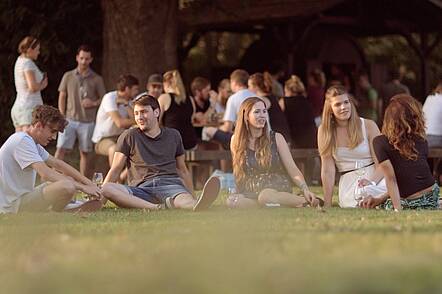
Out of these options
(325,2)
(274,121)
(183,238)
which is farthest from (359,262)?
(325,2)

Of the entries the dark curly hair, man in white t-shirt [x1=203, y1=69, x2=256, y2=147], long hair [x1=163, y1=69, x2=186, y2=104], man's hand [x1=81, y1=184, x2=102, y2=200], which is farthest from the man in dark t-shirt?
man in white t-shirt [x1=203, y1=69, x2=256, y2=147]

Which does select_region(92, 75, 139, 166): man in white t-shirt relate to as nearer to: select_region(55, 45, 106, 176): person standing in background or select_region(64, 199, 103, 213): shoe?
select_region(55, 45, 106, 176): person standing in background

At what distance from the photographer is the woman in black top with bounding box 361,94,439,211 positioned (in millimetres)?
12477

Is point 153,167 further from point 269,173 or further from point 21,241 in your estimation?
point 21,241

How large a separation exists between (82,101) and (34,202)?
611 centimetres

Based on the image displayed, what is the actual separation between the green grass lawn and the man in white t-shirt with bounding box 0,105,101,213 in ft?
7.02

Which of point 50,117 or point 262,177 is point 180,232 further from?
point 262,177

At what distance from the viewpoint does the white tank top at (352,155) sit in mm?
13391

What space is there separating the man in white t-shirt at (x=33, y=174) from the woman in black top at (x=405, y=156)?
2.81m

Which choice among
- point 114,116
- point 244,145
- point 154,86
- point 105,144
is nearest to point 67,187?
point 244,145

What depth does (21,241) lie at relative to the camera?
8.61 m

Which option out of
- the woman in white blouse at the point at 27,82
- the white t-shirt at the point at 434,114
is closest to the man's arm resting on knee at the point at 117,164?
the woman in white blouse at the point at 27,82

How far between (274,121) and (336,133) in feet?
17.0

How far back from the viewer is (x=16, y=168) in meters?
12.7
